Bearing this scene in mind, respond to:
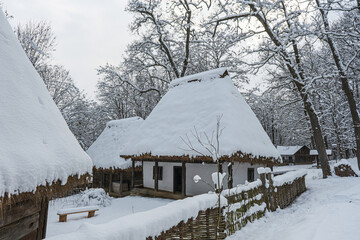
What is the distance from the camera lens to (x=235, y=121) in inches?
405

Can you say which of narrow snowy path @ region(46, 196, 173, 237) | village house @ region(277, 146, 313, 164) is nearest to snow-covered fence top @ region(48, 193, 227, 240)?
narrow snowy path @ region(46, 196, 173, 237)

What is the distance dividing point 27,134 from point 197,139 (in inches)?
277

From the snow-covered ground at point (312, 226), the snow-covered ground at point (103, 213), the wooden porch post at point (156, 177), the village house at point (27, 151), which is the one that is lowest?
the snow-covered ground at point (103, 213)

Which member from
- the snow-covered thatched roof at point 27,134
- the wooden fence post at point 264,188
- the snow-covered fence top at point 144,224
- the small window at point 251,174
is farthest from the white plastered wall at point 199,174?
the snow-covered thatched roof at point 27,134

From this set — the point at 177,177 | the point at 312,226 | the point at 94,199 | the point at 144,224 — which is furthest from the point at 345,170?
the point at 144,224

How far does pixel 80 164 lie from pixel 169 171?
8.77m

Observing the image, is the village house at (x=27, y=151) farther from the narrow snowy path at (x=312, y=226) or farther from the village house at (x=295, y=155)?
the village house at (x=295, y=155)

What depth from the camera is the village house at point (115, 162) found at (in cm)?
1736

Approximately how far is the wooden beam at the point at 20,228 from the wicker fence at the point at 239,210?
6.58ft

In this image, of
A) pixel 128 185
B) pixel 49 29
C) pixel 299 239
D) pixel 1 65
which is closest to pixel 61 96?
pixel 49 29

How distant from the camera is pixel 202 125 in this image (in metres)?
10.5

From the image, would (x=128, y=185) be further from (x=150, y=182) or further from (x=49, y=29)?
(x=49, y=29)

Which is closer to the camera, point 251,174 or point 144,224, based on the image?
point 144,224

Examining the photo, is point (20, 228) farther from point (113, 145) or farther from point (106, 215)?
point (113, 145)
